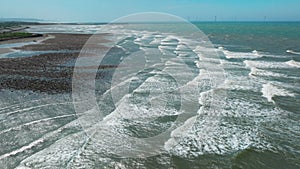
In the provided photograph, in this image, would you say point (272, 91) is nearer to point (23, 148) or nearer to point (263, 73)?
point (263, 73)

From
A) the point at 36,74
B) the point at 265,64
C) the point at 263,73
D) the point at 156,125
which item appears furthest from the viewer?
the point at 265,64

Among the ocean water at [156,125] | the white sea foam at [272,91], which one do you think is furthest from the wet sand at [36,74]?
the white sea foam at [272,91]

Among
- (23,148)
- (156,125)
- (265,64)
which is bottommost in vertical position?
(265,64)

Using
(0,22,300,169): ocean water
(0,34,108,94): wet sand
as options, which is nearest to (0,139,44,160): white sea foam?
(0,22,300,169): ocean water

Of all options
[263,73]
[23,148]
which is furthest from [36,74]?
[263,73]

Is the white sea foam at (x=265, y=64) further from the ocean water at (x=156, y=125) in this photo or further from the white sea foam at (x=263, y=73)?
the ocean water at (x=156, y=125)

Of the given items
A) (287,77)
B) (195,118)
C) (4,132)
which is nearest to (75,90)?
(4,132)

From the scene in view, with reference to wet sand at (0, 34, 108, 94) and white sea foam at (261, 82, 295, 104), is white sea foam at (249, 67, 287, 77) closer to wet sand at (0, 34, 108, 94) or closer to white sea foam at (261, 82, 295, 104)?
white sea foam at (261, 82, 295, 104)

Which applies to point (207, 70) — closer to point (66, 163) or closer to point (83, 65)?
point (83, 65)
